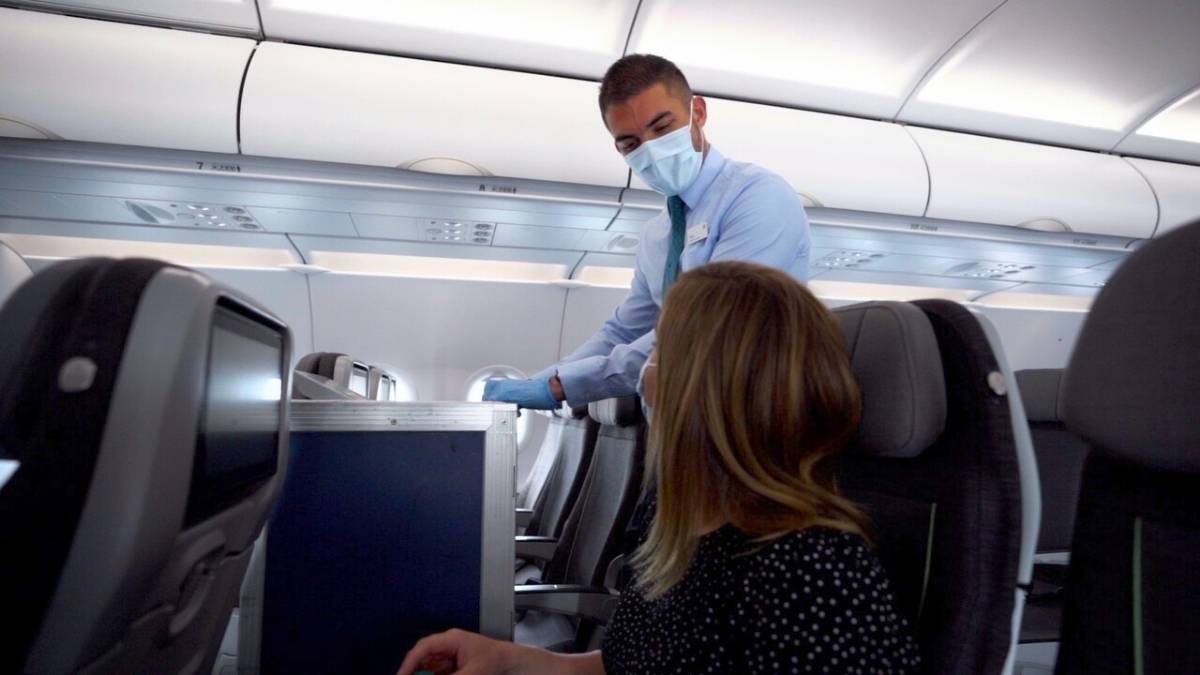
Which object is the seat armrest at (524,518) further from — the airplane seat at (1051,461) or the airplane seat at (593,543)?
the airplane seat at (1051,461)

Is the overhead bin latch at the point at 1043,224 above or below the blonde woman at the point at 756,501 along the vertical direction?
above

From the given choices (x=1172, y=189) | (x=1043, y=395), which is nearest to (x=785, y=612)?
(x=1043, y=395)

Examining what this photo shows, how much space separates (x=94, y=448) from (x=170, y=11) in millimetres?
3466

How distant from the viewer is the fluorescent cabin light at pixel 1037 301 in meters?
7.78

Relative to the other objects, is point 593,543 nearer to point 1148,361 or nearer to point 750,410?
point 750,410

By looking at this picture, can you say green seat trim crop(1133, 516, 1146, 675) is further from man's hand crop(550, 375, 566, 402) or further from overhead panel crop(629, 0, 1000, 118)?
overhead panel crop(629, 0, 1000, 118)

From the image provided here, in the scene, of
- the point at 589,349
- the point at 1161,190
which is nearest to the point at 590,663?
the point at 589,349

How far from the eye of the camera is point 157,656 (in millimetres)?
868

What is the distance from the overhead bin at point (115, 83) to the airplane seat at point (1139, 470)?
137 inches

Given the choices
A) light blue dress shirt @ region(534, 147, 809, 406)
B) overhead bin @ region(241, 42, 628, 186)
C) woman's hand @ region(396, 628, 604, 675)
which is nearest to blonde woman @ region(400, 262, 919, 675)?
woman's hand @ region(396, 628, 604, 675)

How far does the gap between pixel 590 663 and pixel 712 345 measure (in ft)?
2.58

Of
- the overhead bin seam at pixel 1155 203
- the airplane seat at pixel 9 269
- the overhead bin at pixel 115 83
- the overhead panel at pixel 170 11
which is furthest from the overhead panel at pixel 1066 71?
the airplane seat at pixel 9 269

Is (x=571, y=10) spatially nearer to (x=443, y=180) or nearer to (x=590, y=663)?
(x=443, y=180)

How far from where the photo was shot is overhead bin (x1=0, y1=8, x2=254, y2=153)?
2898 mm
